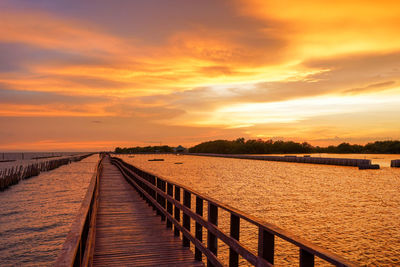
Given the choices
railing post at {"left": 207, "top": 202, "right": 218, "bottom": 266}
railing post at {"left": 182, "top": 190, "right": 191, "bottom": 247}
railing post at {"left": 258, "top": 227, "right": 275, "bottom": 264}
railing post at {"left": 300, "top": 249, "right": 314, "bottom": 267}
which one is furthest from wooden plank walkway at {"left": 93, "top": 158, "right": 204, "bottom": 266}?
railing post at {"left": 300, "top": 249, "right": 314, "bottom": 267}

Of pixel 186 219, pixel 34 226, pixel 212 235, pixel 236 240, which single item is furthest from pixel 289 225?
pixel 34 226

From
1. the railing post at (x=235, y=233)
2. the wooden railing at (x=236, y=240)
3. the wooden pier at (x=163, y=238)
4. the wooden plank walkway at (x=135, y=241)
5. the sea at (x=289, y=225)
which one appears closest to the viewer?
the wooden railing at (x=236, y=240)

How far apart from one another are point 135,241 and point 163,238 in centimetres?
70

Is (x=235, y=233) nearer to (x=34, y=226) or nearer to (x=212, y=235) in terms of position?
(x=212, y=235)

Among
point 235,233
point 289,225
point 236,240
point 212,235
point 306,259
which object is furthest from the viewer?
point 289,225

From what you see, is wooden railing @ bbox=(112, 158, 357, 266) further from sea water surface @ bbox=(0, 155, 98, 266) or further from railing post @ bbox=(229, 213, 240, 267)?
sea water surface @ bbox=(0, 155, 98, 266)

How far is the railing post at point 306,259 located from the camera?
10.0ft

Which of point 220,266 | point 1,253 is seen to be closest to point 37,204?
point 1,253

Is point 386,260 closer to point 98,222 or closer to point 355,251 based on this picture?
point 355,251

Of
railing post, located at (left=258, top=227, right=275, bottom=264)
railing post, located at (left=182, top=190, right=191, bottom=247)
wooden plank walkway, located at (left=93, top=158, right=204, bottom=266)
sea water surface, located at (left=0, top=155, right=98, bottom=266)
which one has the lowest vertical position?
sea water surface, located at (left=0, top=155, right=98, bottom=266)

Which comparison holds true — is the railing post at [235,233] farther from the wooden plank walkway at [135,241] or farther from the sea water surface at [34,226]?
the sea water surface at [34,226]

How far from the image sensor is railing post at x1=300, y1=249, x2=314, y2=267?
3059mm

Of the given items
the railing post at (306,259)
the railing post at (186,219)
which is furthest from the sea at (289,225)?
the railing post at (306,259)

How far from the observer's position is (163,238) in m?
8.45
